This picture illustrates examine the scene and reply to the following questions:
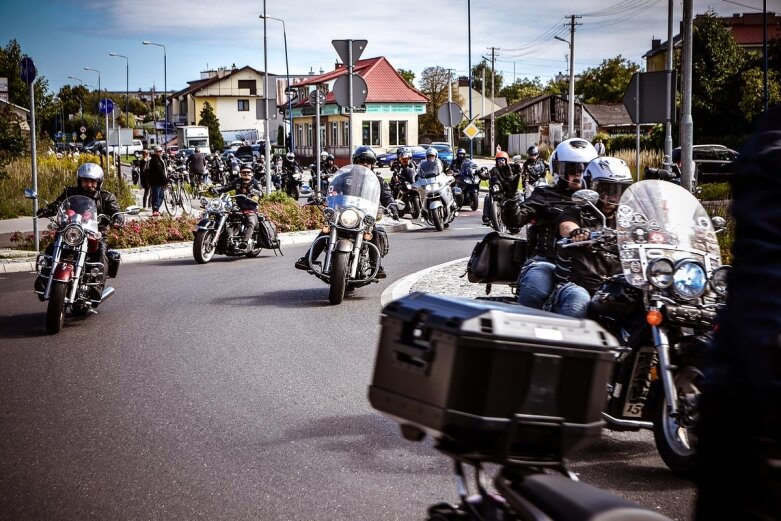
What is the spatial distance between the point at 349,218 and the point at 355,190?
488mm

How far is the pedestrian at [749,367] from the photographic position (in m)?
2.17

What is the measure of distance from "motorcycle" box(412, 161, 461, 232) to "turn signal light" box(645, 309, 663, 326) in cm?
1778

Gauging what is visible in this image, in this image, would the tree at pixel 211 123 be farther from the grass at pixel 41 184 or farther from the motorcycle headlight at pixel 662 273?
the motorcycle headlight at pixel 662 273

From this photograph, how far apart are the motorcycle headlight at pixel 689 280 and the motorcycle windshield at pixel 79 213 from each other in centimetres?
712

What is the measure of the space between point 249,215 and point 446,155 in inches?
1878

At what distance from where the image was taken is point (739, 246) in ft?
7.57

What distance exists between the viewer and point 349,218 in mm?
11750

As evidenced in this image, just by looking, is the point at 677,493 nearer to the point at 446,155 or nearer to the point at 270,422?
the point at 270,422

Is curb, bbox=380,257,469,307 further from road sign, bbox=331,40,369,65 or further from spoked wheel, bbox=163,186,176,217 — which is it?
spoked wheel, bbox=163,186,176,217

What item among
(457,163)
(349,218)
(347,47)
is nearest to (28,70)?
(347,47)

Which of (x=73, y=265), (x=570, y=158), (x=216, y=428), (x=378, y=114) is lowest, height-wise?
(x=216, y=428)

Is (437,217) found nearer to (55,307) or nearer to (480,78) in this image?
(55,307)

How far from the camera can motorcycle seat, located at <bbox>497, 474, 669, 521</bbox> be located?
2.26m

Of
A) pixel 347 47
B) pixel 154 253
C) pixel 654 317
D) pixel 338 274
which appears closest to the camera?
pixel 654 317
